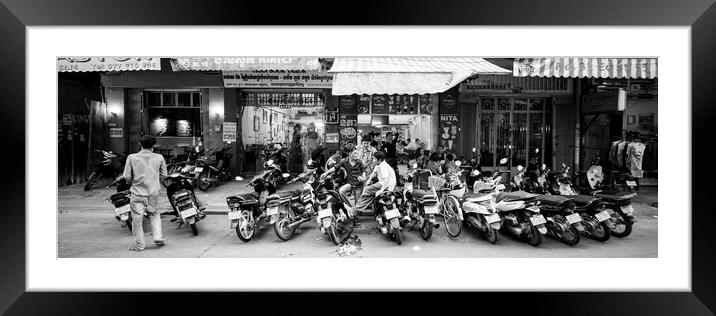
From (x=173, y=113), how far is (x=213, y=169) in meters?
2.98

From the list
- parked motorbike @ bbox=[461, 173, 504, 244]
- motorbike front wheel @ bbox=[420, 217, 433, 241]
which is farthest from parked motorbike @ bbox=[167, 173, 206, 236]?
parked motorbike @ bbox=[461, 173, 504, 244]

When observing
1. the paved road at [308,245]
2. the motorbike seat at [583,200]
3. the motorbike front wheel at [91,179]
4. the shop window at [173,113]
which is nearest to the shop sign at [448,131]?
the paved road at [308,245]

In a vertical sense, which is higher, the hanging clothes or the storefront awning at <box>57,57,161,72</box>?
the storefront awning at <box>57,57,161,72</box>

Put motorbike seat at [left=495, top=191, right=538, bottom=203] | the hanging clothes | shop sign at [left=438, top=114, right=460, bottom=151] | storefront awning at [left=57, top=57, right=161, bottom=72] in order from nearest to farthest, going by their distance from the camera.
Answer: motorbike seat at [left=495, top=191, right=538, bottom=203]
storefront awning at [left=57, top=57, right=161, bottom=72]
the hanging clothes
shop sign at [left=438, top=114, right=460, bottom=151]

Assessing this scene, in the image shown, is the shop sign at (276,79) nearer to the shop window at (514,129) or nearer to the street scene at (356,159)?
the street scene at (356,159)

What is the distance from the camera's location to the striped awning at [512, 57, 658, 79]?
8.50 meters

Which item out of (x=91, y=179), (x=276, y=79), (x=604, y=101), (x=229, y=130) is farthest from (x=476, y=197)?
(x=91, y=179)

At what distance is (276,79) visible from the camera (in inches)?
449

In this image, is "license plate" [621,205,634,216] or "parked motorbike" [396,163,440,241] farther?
"license plate" [621,205,634,216]

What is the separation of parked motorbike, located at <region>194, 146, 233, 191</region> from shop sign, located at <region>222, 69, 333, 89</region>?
1831mm

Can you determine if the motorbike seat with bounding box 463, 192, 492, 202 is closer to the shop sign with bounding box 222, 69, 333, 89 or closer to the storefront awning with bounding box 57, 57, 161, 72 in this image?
the shop sign with bounding box 222, 69, 333, 89

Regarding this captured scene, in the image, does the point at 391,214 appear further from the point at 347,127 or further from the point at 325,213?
the point at 347,127

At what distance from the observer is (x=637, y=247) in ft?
20.2

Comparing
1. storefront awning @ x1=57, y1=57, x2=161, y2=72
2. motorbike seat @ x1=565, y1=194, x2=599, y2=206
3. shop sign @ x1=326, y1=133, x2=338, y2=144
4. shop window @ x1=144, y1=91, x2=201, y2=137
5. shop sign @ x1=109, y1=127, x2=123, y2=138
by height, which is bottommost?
motorbike seat @ x1=565, y1=194, x2=599, y2=206
